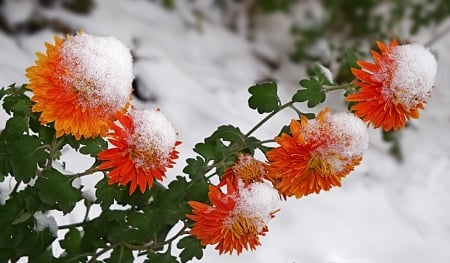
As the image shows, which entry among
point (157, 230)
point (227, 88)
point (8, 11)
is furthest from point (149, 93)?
point (157, 230)

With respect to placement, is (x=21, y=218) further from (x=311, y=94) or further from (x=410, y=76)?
(x=410, y=76)

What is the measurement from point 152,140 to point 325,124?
0.23 m

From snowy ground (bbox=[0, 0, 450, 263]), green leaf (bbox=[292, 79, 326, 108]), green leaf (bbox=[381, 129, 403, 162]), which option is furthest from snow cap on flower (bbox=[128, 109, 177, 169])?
green leaf (bbox=[381, 129, 403, 162])

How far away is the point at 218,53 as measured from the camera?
2.69m

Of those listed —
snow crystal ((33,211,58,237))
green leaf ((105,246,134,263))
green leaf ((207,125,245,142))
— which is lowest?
green leaf ((105,246,134,263))

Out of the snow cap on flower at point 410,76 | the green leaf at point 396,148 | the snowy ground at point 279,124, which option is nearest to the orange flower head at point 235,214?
the snow cap on flower at point 410,76

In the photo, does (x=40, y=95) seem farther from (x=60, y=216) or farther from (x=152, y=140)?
(x=60, y=216)

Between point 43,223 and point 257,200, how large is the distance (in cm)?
41

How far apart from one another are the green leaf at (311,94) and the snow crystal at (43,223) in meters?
0.45

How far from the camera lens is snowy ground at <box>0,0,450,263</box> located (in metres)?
1.88

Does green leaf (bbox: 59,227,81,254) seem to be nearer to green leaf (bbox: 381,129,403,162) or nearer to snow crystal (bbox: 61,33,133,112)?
snow crystal (bbox: 61,33,133,112)

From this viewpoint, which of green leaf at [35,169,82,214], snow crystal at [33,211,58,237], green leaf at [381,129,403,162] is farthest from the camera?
green leaf at [381,129,403,162]

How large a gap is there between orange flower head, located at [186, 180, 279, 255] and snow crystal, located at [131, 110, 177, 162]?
86 millimetres

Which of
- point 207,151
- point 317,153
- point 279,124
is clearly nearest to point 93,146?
point 207,151
